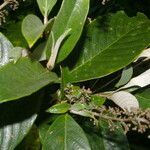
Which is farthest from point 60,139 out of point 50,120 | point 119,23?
point 119,23

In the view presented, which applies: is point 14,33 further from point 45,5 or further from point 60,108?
point 60,108

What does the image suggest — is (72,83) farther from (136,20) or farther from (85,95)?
(136,20)

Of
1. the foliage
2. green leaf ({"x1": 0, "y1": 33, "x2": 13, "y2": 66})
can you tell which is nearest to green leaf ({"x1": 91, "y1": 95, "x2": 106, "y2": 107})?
the foliage

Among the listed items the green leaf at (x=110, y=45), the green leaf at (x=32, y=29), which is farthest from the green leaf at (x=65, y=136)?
the green leaf at (x=32, y=29)

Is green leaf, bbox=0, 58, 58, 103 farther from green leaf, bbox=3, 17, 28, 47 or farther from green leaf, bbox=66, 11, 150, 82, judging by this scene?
green leaf, bbox=3, 17, 28, 47

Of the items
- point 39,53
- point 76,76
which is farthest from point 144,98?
point 39,53

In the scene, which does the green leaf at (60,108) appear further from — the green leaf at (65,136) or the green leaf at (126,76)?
the green leaf at (126,76)

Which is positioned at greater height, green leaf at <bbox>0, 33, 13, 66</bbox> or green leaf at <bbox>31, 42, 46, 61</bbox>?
green leaf at <bbox>0, 33, 13, 66</bbox>
